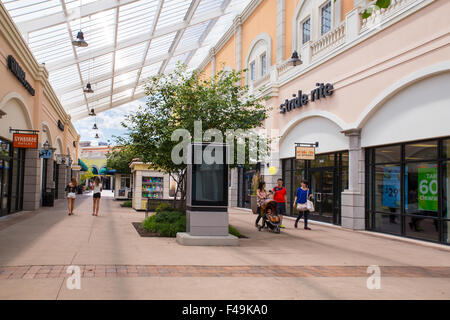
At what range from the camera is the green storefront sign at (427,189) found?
11.0 m

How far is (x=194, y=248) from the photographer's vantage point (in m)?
9.45

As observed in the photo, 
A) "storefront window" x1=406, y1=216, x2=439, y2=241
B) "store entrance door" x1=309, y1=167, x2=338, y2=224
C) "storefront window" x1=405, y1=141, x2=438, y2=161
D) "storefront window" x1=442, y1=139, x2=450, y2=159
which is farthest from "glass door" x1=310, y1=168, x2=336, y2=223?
"storefront window" x1=442, y1=139, x2=450, y2=159

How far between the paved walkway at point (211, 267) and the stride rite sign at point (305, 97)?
6441 millimetres

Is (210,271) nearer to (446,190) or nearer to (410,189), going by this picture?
(446,190)

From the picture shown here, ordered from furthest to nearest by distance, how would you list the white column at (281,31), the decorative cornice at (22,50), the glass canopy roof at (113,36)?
the white column at (281,31) → the glass canopy roof at (113,36) → the decorative cornice at (22,50)

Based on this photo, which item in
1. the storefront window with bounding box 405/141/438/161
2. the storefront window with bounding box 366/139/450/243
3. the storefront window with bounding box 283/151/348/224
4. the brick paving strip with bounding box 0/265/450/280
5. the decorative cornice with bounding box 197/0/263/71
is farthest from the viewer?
the decorative cornice with bounding box 197/0/263/71

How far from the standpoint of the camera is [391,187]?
12898mm

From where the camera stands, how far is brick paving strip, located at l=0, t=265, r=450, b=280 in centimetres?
629

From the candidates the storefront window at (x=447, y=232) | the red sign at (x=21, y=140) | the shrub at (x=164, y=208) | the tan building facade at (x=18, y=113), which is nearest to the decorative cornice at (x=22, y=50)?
the tan building facade at (x=18, y=113)

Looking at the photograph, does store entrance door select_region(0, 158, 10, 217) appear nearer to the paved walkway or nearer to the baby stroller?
the paved walkway

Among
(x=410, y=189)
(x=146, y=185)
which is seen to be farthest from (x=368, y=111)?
(x=146, y=185)

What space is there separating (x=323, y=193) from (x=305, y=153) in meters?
1.82

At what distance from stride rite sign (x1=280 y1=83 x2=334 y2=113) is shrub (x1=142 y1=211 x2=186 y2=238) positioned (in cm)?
746

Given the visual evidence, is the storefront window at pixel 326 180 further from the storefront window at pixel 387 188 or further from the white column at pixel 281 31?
the white column at pixel 281 31
